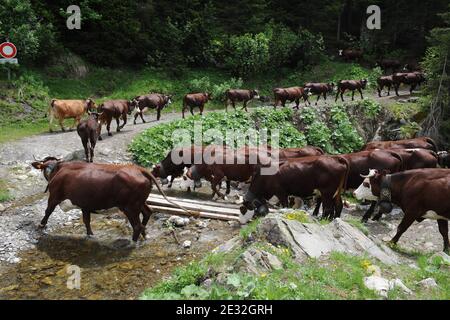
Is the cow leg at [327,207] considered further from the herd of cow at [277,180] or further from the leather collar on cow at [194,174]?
the leather collar on cow at [194,174]

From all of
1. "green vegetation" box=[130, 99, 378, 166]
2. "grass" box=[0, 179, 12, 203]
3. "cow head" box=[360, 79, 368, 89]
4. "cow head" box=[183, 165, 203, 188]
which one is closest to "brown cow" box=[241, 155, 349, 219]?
"cow head" box=[183, 165, 203, 188]

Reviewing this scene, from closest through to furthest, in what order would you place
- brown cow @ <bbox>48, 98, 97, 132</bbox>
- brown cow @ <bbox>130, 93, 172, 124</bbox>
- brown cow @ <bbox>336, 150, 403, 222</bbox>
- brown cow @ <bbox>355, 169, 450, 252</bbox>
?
brown cow @ <bbox>355, 169, 450, 252</bbox> < brown cow @ <bbox>336, 150, 403, 222</bbox> < brown cow @ <bbox>48, 98, 97, 132</bbox> < brown cow @ <bbox>130, 93, 172, 124</bbox>

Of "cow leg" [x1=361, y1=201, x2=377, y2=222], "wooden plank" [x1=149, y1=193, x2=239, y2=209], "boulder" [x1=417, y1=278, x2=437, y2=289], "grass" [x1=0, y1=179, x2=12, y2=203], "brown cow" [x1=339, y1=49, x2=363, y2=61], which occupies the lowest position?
"cow leg" [x1=361, y1=201, x2=377, y2=222]

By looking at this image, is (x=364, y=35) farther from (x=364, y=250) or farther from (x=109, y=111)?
(x=364, y=250)

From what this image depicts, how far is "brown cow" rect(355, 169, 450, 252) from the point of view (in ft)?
33.3

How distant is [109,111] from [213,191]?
24.9 ft

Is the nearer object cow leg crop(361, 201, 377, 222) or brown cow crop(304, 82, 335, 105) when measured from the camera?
cow leg crop(361, 201, 377, 222)

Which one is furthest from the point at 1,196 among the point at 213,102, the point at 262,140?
the point at 213,102

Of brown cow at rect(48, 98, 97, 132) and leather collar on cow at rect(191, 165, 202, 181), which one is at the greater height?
brown cow at rect(48, 98, 97, 132)

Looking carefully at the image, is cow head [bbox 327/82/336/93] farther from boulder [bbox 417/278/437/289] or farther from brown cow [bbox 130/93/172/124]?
boulder [bbox 417/278/437/289]

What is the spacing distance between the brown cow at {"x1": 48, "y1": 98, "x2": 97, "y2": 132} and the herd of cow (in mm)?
7162

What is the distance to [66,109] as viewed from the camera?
19.9 m

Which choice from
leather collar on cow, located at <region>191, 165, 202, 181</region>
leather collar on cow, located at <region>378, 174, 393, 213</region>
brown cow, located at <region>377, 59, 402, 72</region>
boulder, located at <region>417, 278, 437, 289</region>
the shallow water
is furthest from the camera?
brown cow, located at <region>377, 59, 402, 72</region>
